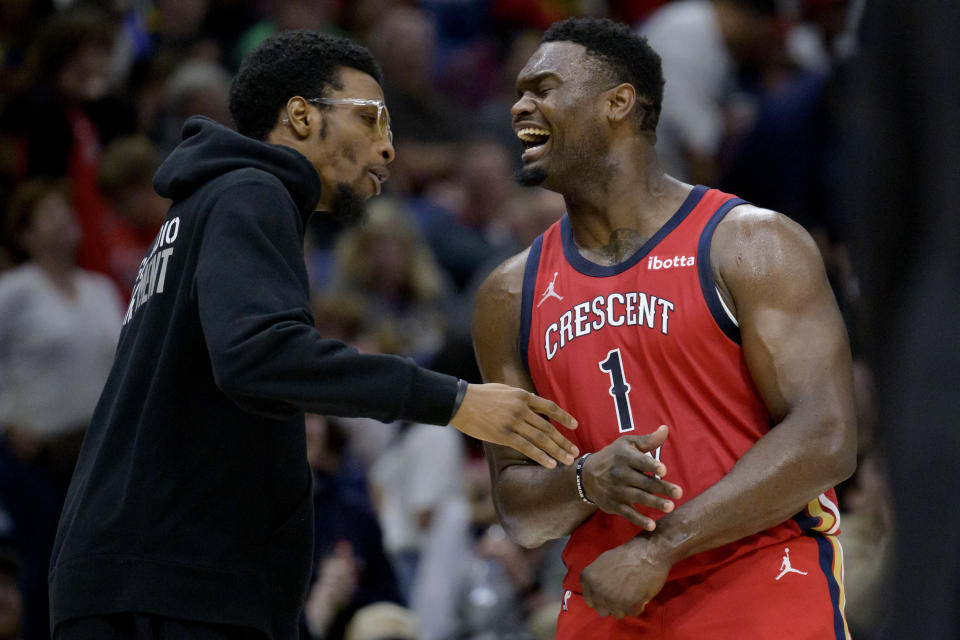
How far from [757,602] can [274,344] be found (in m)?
1.53

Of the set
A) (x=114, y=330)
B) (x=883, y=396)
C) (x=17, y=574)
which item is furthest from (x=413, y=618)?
(x=883, y=396)

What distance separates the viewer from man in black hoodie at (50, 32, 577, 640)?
10.8ft

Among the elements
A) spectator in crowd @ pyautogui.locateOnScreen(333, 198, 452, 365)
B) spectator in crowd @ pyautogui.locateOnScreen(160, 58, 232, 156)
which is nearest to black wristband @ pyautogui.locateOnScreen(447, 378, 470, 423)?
spectator in crowd @ pyautogui.locateOnScreen(333, 198, 452, 365)

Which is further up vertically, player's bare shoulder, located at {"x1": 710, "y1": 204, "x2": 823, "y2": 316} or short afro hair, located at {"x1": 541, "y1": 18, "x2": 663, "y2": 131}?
short afro hair, located at {"x1": 541, "y1": 18, "x2": 663, "y2": 131}

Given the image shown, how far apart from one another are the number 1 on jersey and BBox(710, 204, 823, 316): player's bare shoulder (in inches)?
14.5

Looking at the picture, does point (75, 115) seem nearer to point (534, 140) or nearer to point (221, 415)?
point (534, 140)

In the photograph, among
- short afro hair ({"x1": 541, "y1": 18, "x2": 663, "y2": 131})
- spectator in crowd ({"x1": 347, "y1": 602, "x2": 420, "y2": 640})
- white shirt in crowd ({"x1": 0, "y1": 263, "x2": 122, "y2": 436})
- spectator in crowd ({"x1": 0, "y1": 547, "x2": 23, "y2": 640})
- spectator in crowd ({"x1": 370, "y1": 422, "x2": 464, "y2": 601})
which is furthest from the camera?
spectator in crowd ({"x1": 370, "y1": 422, "x2": 464, "y2": 601})

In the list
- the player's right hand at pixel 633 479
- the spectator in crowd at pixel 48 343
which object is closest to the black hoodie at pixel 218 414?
the player's right hand at pixel 633 479

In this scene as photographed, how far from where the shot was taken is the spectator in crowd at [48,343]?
6.63 metres

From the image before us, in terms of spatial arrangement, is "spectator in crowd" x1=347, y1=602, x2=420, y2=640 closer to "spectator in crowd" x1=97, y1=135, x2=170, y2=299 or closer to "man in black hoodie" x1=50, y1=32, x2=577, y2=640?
"man in black hoodie" x1=50, y1=32, x2=577, y2=640

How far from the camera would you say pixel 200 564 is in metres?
3.39

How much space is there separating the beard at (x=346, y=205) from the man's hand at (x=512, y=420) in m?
0.74

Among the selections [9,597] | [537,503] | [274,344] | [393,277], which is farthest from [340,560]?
[274,344]

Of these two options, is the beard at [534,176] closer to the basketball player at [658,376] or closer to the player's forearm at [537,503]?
the basketball player at [658,376]
